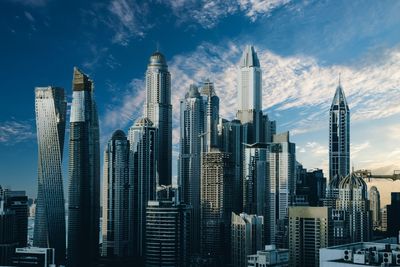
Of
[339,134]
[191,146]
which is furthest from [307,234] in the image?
[339,134]

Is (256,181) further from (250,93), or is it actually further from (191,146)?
(250,93)

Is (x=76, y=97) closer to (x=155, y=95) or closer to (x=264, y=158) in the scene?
(x=155, y=95)

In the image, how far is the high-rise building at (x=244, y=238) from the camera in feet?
53.0

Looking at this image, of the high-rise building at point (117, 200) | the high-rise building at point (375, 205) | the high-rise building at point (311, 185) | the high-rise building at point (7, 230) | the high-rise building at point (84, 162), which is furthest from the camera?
the high-rise building at point (311, 185)


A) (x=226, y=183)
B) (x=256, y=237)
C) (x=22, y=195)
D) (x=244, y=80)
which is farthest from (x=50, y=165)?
(x=244, y=80)

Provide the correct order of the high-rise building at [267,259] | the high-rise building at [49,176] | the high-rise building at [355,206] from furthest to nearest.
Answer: the high-rise building at [49,176], the high-rise building at [355,206], the high-rise building at [267,259]

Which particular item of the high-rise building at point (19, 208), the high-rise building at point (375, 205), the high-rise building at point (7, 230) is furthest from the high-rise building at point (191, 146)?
the high-rise building at point (375, 205)

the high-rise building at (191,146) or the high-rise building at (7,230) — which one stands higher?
the high-rise building at (191,146)

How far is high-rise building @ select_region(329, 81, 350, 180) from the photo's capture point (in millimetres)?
26516

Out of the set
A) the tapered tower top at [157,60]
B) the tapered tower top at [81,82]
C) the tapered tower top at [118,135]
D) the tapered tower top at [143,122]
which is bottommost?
the tapered tower top at [118,135]

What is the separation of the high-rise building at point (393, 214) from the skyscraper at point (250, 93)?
652 centimetres

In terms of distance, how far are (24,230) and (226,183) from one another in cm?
686

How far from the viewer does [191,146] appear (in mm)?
24047

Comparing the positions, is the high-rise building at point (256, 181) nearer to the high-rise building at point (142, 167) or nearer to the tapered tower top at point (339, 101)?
the high-rise building at point (142, 167)
